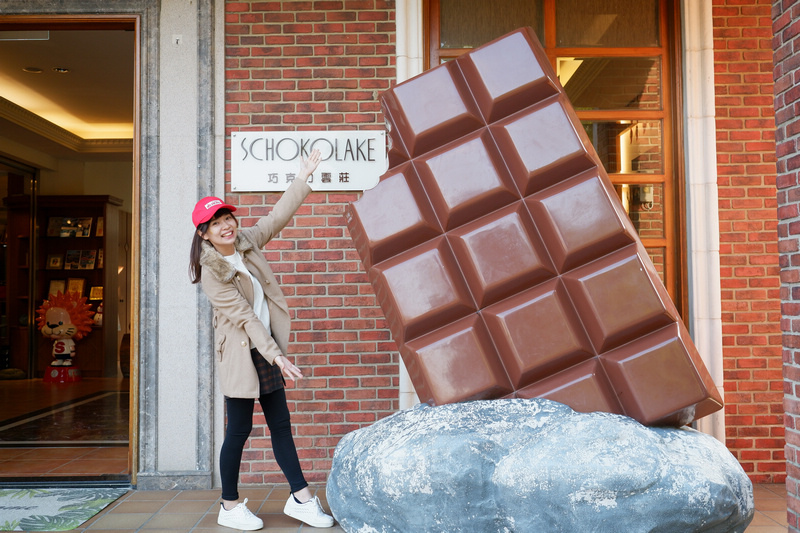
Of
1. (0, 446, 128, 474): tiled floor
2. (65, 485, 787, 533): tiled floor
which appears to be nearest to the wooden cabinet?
(0, 446, 128, 474): tiled floor

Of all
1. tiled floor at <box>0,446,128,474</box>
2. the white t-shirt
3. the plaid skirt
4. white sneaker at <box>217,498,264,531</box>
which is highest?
the white t-shirt

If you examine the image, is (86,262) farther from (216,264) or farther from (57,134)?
(216,264)

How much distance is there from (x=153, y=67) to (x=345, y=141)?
1.31 metres

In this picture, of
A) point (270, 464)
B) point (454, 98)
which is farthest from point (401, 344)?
point (270, 464)

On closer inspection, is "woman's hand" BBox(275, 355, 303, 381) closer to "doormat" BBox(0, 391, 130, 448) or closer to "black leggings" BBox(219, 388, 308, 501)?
"black leggings" BBox(219, 388, 308, 501)

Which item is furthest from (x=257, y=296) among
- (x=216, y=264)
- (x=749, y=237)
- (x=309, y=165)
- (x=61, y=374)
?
(x=61, y=374)

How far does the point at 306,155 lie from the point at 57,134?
7663 millimetres

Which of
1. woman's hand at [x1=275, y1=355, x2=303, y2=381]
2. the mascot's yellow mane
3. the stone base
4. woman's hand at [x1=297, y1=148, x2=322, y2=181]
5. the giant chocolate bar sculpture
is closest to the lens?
the giant chocolate bar sculpture

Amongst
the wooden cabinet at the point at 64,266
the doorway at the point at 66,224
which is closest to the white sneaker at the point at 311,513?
the doorway at the point at 66,224

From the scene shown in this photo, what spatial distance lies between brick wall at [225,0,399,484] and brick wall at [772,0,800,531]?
217cm

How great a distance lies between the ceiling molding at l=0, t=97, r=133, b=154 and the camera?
8992 millimetres

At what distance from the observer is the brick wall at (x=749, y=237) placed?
4.16 m

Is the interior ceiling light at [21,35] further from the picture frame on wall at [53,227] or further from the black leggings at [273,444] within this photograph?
the picture frame on wall at [53,227]

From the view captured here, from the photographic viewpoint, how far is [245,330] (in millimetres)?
3246
